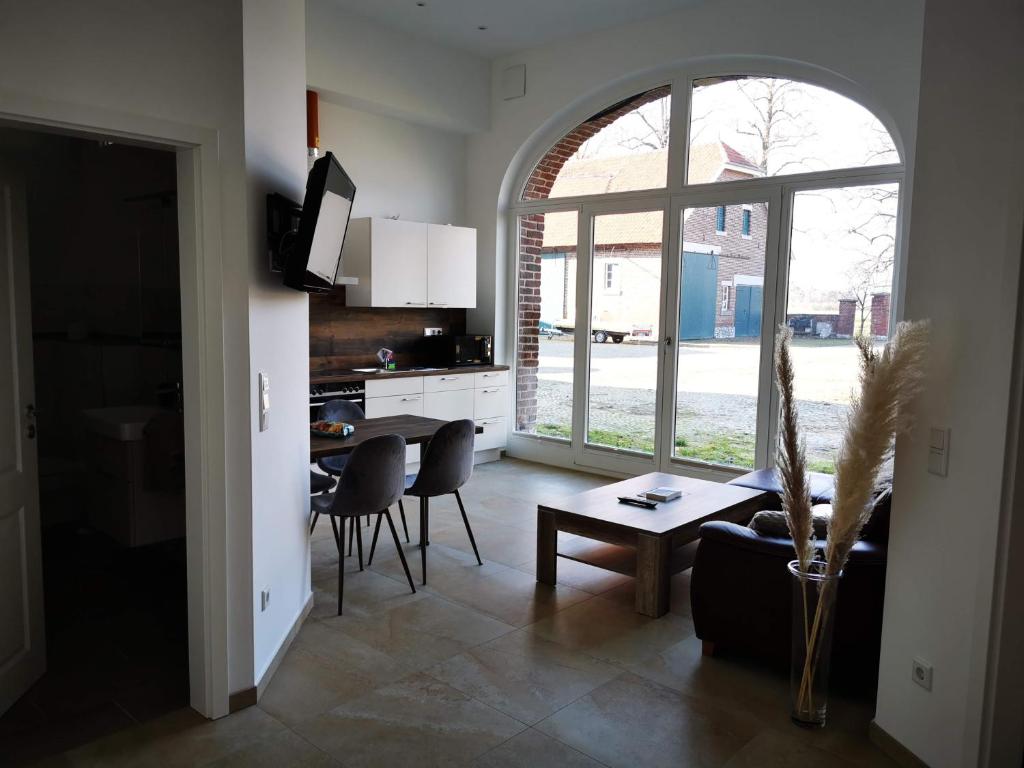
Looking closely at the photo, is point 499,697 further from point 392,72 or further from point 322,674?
point 392,72

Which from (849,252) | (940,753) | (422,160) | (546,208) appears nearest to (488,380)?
(546,208)

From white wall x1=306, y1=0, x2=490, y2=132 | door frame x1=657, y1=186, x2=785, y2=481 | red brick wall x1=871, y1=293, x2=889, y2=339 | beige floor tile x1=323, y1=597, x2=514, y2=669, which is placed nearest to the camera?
beige floor tile x1=323, y1=597, x2=514, y2=669

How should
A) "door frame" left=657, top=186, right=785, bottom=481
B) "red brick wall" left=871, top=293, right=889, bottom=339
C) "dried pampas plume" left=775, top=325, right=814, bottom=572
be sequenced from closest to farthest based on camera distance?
"dried pampas plume" left=775, top=325, right=814, bottom=572, "red brick wall" left=871, top=293, right=889, bottom=339, "door frame" left=657, top=186, right=785, bottom=481

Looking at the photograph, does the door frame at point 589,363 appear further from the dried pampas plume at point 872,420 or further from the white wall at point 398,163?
the dried pampas plume at point 872,420

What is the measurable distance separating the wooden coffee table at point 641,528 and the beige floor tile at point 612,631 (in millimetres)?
111

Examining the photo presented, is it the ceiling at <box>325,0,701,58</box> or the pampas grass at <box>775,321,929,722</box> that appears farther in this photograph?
the ceiling at <box>325,0,701,58</box>

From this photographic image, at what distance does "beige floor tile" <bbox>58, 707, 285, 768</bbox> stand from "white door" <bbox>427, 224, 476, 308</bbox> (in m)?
4.65

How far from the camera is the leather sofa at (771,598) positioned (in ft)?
9.74

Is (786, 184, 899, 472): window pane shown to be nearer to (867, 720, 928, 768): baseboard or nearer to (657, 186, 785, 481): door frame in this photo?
(657, 186, 785, 481): door frame

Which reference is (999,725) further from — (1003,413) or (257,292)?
(257,292)

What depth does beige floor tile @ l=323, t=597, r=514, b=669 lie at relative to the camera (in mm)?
3404

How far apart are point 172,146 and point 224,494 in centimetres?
125

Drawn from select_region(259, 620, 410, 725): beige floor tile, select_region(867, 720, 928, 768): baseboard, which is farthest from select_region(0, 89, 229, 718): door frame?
select_region(867, 720, 928, 768): baseboard

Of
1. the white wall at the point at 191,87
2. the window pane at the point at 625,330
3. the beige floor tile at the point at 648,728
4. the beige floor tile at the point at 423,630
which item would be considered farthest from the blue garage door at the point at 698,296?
the white wall at the point at 191,87
